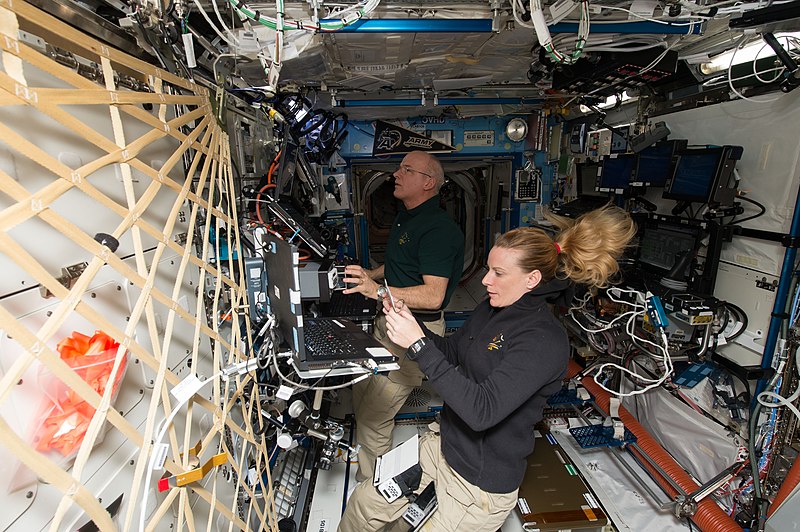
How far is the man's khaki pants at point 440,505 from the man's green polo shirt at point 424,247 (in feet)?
3.80

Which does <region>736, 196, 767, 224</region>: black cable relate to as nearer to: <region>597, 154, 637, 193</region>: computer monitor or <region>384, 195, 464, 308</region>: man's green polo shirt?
<region>597, 154, 637, 193</region>: computer monitor

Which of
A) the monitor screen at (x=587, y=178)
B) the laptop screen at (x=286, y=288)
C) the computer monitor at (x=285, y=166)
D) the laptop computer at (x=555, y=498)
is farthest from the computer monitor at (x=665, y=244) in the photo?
the computer monitor at (x=285, y=166)

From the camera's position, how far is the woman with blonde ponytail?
164 cm

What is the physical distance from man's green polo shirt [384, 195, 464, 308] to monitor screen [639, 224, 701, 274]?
5.32 ft

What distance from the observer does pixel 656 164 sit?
302 centimetres

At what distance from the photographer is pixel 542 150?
193 inches

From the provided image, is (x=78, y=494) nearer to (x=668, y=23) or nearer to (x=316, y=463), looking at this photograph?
(x=316, y=463)

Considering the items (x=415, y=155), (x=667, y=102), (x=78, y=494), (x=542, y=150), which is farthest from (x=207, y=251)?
(x=542, y=150)

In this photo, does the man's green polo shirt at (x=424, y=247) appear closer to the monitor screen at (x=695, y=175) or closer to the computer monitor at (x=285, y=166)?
the computer monitor at (x=285, y=166)

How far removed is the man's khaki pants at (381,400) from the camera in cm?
321

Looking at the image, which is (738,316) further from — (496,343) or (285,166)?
(285,166)

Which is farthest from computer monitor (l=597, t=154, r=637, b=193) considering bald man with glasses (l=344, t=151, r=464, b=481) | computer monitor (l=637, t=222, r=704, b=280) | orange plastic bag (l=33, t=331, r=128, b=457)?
orange plastic bag (l=33, t=331, r=128, b=457)

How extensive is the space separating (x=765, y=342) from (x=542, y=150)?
3.17 metres

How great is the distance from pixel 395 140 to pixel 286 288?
352 centimetres
